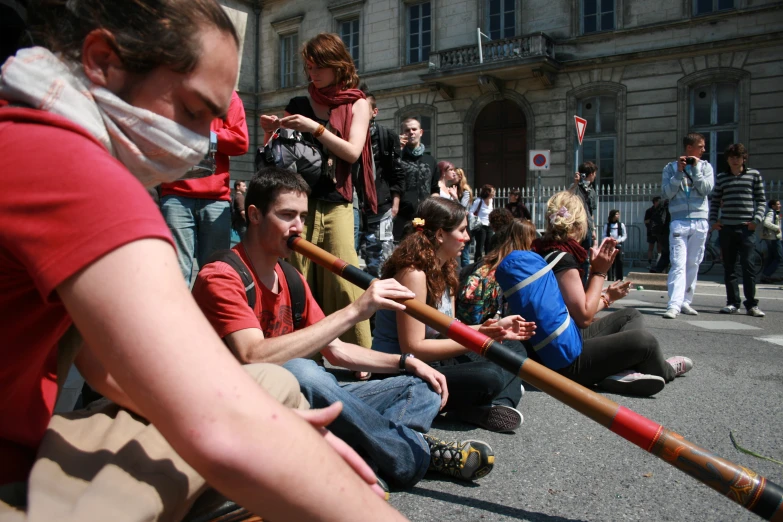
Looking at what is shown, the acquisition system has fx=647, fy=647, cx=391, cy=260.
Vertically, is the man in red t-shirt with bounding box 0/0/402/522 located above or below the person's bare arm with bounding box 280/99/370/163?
below

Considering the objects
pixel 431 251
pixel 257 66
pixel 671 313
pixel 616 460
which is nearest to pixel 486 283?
pixel 431 251

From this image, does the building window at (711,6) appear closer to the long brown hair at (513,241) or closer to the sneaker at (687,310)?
the sneaker at (687,310)

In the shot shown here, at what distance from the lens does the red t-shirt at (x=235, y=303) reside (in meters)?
2.46

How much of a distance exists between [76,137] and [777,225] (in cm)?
1506

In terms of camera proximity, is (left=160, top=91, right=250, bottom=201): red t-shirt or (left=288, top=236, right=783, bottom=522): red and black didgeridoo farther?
(left=160, top=91, right=250, bottom=201): red t-shirt

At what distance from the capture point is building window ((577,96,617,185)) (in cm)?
1914

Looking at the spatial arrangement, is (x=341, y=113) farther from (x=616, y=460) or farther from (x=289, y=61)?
(x=289, y=61)

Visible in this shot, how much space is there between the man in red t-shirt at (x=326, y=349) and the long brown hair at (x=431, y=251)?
2.05 feet

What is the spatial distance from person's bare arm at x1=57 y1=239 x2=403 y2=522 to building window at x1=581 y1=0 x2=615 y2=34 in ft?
66.5

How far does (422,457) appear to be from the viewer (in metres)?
2.51

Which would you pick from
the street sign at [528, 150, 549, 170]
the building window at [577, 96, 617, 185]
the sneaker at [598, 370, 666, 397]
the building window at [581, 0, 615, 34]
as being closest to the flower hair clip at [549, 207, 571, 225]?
the sneaker at [598, 370, 666, 397]

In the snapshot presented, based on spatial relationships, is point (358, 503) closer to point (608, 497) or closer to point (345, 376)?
point (608, 497)

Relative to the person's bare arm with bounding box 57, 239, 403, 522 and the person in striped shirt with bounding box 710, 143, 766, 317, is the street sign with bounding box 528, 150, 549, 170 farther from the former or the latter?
the person's bare arm with bounding box 57, 239, 403, 522

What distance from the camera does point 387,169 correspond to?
5.59 meters
